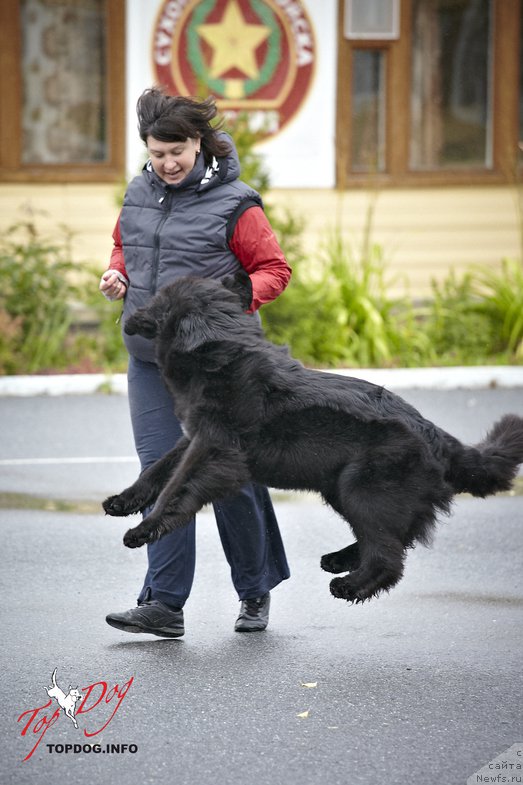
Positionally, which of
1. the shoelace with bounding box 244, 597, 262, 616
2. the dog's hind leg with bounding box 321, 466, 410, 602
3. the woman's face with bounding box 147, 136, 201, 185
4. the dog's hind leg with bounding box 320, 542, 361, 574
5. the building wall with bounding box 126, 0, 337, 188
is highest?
the building wall with bounding box 126, 0, 337, 188

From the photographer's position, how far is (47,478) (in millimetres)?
7969

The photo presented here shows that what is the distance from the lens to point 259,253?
15.5 feet

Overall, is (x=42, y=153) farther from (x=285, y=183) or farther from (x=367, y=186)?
(x=367, y=186)

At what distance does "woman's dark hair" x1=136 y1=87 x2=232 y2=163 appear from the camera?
4547mm

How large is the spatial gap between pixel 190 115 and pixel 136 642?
2.05 meters

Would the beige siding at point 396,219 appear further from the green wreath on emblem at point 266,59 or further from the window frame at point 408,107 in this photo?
the green wreath on emblem at point 266,59

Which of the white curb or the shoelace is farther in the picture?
the white curb

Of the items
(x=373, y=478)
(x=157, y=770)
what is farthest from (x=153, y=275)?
(x=157, y=770)

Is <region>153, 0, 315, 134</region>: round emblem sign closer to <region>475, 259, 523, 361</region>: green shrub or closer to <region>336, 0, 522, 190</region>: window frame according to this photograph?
<region>336, 0, 522, 190</region>: window frame

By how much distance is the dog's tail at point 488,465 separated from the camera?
4371mm
